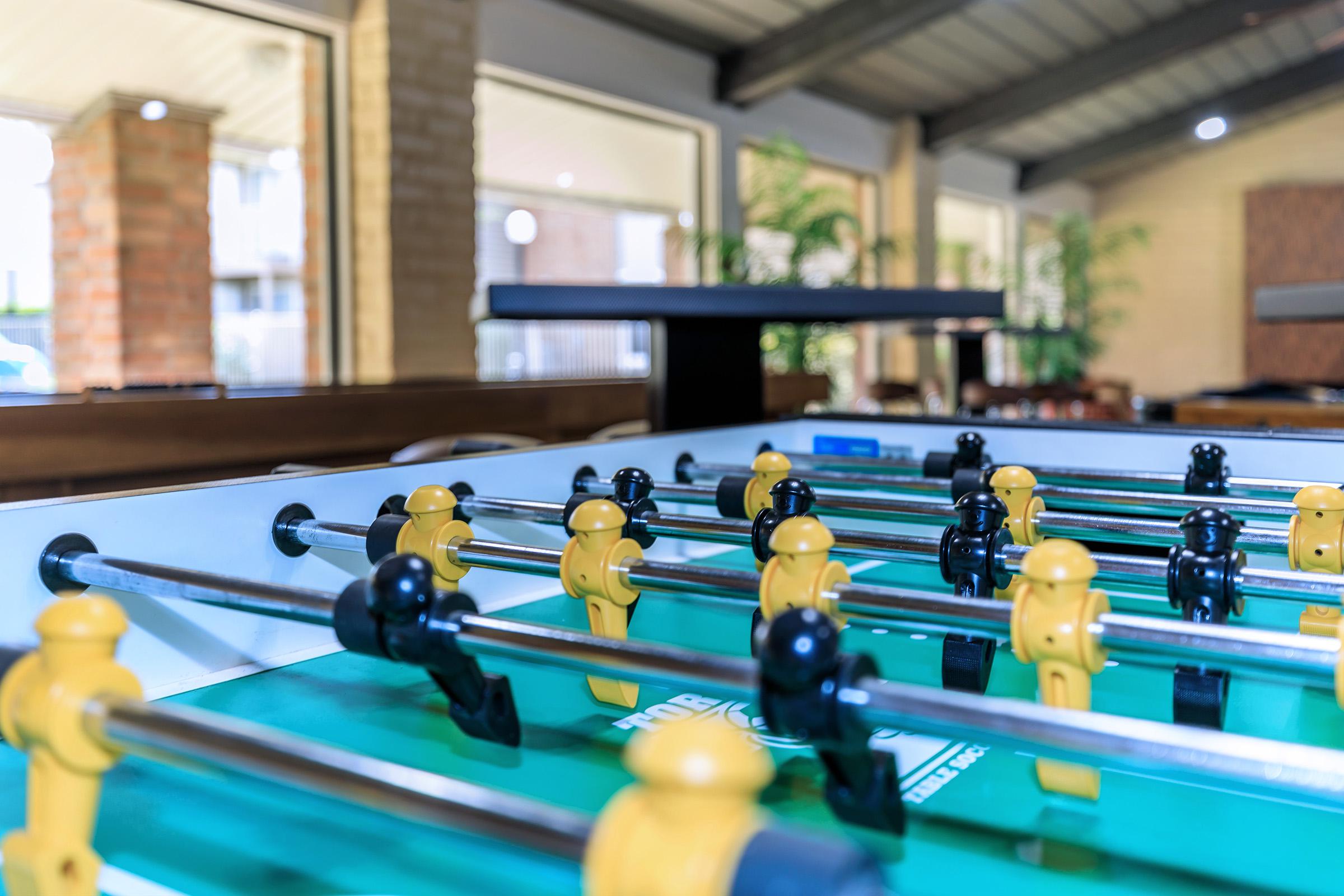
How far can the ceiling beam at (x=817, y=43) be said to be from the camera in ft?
19.5

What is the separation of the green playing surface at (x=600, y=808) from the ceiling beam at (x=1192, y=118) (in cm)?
1054

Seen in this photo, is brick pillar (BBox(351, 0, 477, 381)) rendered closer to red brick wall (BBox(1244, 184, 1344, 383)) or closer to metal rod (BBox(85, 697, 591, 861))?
metal rod (BBox(85, 697, 591, 861))

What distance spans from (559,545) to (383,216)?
3460 mm

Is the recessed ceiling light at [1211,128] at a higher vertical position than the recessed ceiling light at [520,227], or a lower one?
higher

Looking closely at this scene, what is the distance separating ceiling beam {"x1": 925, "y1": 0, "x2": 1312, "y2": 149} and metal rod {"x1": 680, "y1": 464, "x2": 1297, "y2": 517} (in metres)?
6.82

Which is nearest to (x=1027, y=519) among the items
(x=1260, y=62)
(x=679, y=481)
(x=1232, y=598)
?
(x=1232, y=598)

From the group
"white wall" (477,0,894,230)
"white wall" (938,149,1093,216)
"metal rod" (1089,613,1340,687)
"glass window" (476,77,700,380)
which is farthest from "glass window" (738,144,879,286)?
"metal rod" (1089,613,1340,687)

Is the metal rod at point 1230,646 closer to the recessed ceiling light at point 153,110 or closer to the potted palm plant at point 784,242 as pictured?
the recessed ceiling light at point 153,110

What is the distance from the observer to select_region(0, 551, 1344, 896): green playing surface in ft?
1.81

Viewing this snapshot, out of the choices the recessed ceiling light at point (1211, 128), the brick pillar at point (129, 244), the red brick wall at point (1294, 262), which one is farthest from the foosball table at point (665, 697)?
the red brick wall at point (1294, 262)

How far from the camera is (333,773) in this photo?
447mm

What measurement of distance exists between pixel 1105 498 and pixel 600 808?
0.62 meters

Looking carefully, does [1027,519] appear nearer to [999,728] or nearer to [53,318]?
[999,728]

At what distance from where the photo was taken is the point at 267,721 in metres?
0.81
